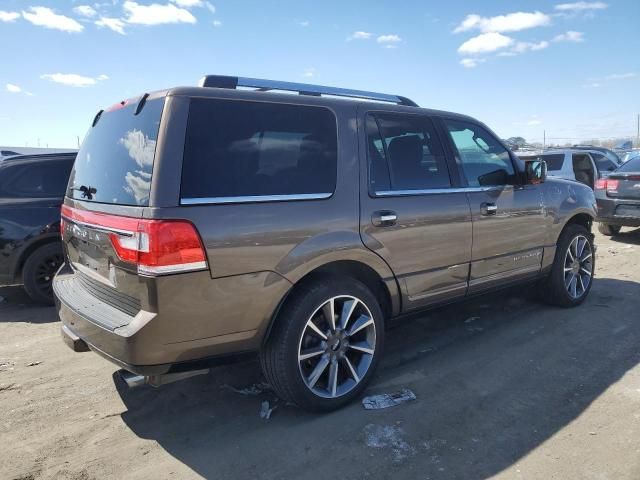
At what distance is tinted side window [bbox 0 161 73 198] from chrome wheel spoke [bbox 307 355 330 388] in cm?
427

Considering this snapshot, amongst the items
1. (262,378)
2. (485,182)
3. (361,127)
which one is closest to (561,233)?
(485,182)

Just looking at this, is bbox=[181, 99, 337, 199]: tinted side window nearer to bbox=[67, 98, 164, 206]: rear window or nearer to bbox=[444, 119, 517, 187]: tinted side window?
bbox=[67, 98, 164, 206]: rear window

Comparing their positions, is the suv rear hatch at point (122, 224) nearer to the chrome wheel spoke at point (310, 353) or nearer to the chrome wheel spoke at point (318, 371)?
the chrome wheel spoke at point (310, 353)

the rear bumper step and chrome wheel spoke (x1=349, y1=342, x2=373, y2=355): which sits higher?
the rear bumper step

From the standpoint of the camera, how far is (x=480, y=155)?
13.7 feet

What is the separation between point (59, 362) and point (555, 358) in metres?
4.05

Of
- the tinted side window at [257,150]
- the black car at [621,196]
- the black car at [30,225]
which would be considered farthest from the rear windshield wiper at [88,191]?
the black car at [621,196]

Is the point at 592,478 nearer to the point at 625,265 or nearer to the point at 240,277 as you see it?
the point at 240,277

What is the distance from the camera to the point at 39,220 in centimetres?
550

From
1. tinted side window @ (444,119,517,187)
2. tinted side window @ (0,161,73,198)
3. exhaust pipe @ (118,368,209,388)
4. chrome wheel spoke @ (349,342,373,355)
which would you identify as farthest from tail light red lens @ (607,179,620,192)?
tinted side window @ (0,161,73,198)

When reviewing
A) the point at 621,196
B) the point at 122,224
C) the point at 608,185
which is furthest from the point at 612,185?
the point at 122,224

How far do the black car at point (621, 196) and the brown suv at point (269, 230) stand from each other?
594 centimetres

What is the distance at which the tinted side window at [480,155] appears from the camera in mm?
3990

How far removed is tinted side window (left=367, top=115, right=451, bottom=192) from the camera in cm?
337
